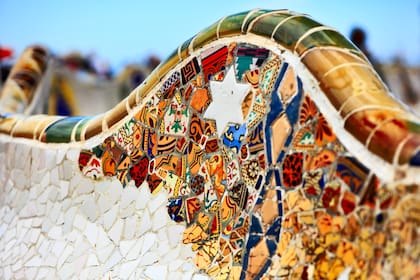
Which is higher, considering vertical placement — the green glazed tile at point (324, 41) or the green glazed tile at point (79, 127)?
the green glazed tile at point (324, 41)

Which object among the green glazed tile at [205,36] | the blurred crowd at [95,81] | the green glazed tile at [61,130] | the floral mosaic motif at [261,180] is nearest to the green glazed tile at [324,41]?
the floral mosaic motif at [261,180]

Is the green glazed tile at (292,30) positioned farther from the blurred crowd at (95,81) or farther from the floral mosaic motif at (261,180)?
the blurred crowd at (95,81)

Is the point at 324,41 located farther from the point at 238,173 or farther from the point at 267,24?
the point at 238,173

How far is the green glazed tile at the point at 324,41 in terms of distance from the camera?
255 cm

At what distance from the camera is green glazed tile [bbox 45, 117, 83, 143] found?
4105mm

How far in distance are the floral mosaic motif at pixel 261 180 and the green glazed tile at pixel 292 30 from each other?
0.07m

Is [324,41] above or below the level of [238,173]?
above

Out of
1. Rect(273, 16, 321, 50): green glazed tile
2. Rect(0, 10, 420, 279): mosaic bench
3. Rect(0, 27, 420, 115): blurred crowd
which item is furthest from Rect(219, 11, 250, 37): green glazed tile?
Rect(0, 27, 420, 115): blurred crowd

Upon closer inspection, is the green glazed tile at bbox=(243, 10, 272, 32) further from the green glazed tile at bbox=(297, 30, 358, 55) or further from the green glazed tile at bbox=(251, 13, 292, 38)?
the green glazed tile at bbox=(297, 30, 358, 55)

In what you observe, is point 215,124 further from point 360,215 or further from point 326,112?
point 360,215

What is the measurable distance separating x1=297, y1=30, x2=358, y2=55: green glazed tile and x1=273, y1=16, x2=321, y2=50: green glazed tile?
0.14 ft

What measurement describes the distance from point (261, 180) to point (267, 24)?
1.91ft

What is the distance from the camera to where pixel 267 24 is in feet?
9.14

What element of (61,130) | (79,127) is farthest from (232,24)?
(61,130)
